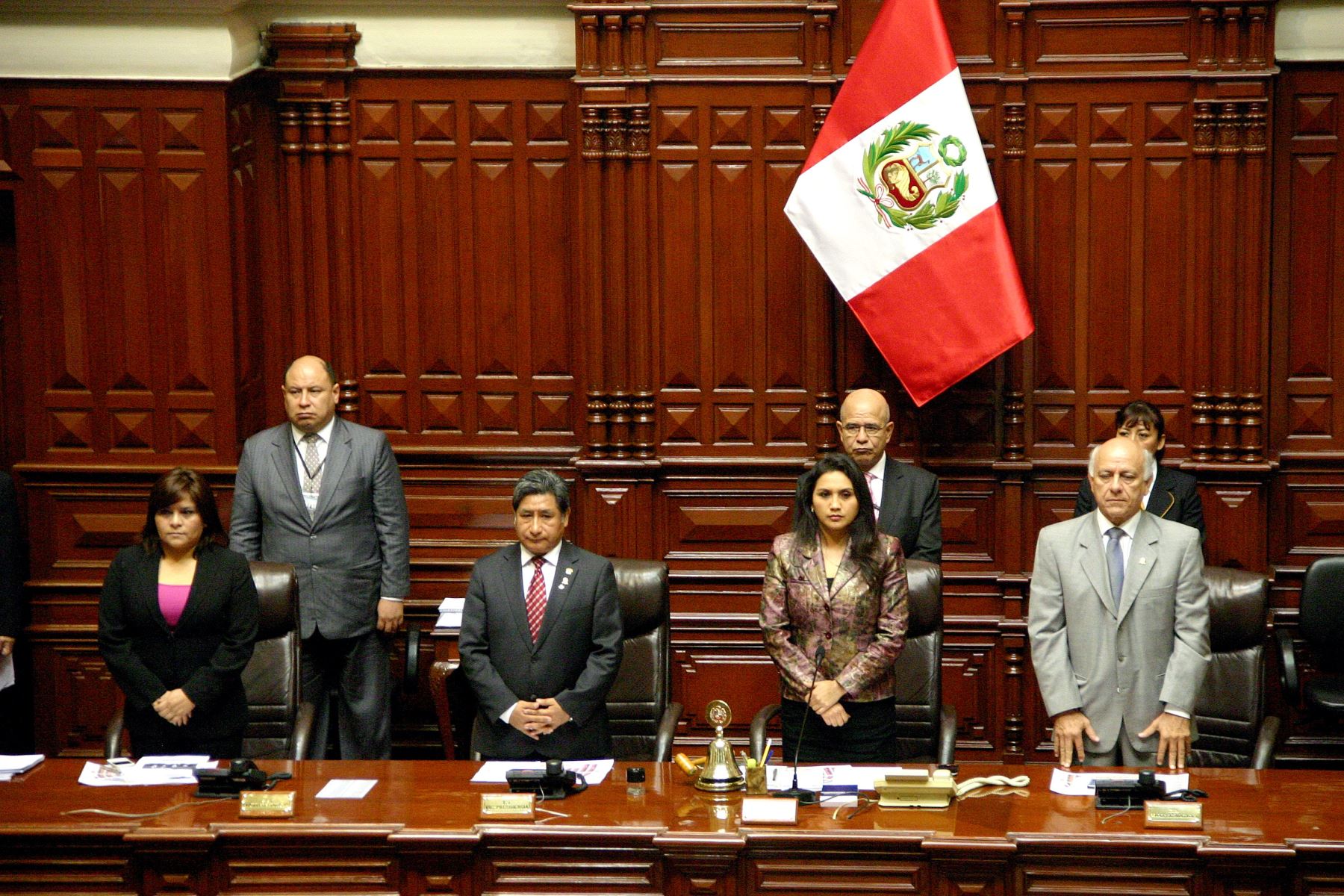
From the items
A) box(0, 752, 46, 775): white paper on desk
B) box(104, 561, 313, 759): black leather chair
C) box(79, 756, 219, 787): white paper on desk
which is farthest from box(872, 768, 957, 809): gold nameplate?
box(0, 752, 46, 775): white paper on desk

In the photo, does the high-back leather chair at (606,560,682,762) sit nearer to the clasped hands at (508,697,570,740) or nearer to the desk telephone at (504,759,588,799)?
the clasped hands at (508,697,570,740)

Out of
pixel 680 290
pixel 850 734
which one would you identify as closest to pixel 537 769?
pixel 850 734

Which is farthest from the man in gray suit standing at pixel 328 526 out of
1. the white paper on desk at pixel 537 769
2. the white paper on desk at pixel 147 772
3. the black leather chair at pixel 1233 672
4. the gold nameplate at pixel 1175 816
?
the gold nameplate at pixel 1175 816

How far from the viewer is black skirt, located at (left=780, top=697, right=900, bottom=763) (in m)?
4.83

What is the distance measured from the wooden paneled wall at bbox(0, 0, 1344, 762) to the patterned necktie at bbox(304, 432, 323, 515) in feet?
2.26

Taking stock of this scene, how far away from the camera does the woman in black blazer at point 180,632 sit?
4875 mm

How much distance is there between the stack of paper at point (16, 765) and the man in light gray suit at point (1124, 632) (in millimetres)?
2818

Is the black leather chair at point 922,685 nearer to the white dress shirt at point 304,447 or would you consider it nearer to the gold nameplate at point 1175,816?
the gold nameplate at point 1175,816

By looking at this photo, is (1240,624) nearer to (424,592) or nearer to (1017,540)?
(1017,540)

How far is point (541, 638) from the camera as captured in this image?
16.2ft

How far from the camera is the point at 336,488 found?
5910 mm

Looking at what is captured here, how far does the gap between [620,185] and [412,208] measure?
2.86 ft

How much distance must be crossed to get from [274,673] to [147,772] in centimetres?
70

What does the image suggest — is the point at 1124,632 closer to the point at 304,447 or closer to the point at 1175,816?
the point at 1175,816
